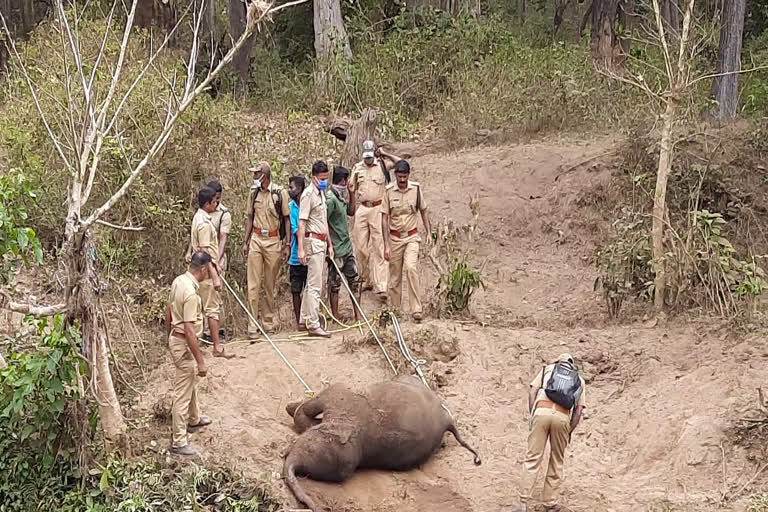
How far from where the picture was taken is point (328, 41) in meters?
18.5

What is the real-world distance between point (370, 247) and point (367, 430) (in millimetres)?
3685

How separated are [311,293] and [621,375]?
10.4ft

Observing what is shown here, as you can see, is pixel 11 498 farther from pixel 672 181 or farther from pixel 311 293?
pixel 672 181

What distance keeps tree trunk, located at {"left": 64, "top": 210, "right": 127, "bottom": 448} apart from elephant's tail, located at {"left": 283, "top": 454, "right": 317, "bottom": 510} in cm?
122

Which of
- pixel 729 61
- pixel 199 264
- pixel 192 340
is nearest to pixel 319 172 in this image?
pixel 199 264

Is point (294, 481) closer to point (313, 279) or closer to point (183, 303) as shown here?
point (183, 303)

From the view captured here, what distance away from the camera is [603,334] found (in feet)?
33.8

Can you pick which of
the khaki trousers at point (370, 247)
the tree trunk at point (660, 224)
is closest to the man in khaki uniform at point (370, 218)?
the khaki trousers at point (370, 247)

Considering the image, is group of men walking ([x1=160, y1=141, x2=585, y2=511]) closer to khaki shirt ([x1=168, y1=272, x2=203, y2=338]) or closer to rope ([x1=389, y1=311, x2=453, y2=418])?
khaki shirt ([x1=168, y1=272, x2=203, y2=338])

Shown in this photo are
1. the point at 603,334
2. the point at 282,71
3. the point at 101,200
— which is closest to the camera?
the point at 603,334

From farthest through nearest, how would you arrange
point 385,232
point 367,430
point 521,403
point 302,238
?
point 385,232, point 302,238, point 521,403, point 367,430

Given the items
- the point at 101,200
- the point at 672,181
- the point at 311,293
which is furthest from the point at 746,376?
the point at 101,200

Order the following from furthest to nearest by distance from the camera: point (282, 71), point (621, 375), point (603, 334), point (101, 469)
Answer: point (282, 71), point (603, 334), point (621, 375), point (101, 469)

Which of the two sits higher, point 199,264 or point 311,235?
point 199,264
